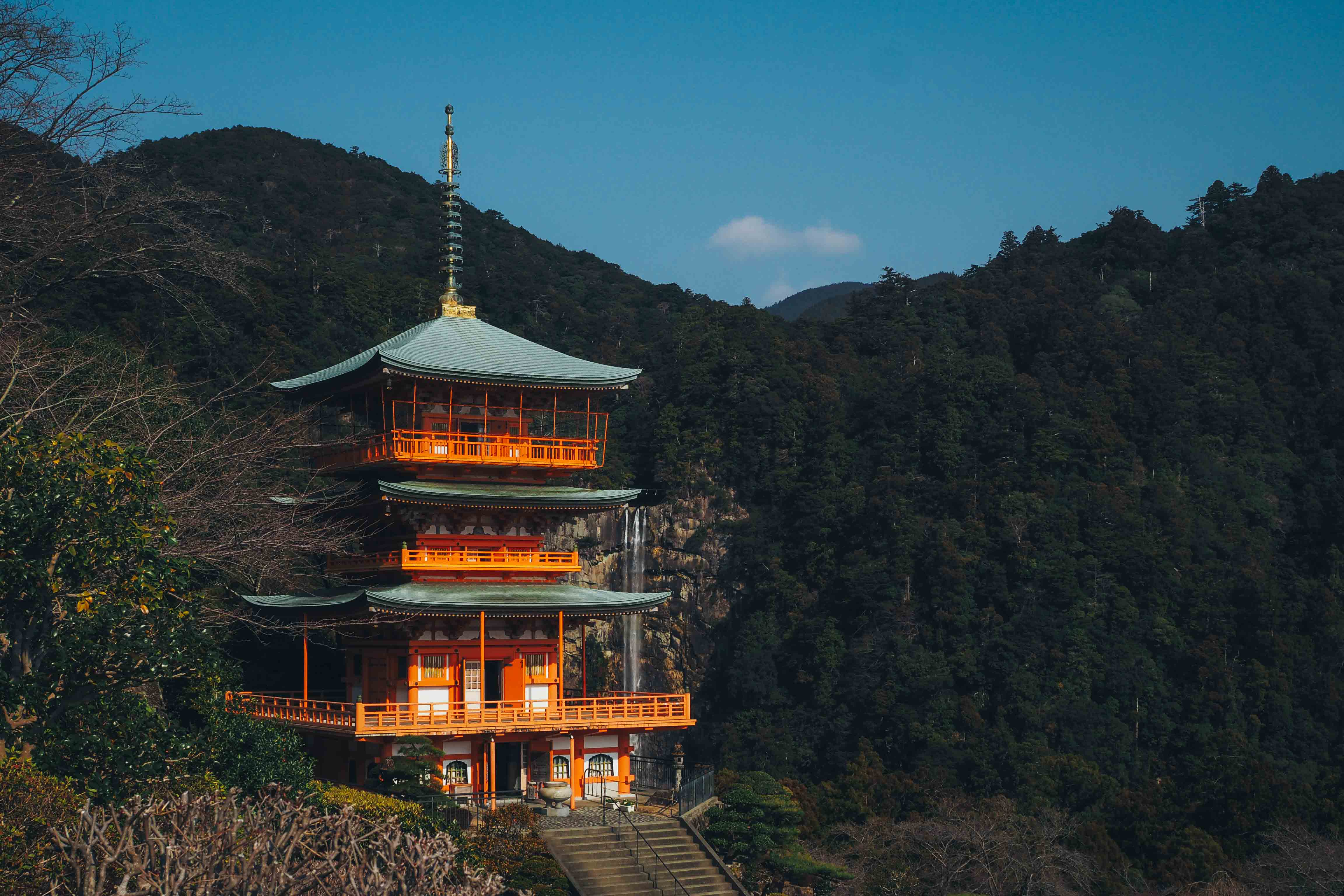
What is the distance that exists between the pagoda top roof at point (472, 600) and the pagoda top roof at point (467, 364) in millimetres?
4321

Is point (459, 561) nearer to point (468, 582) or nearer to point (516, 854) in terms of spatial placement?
point (468, 582)

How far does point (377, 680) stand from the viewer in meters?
30.5

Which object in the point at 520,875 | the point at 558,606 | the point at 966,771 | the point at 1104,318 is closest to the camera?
the point at 520,875

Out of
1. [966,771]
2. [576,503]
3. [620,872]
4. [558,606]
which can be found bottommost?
[966,771]

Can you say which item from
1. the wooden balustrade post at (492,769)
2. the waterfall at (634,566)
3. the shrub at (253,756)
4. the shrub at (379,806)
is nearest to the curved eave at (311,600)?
the shrub at (253,756)

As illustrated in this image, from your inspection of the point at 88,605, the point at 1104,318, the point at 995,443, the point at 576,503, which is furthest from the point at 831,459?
the point at 88,605

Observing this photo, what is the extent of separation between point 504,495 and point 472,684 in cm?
402

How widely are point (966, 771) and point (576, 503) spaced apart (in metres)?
24.0

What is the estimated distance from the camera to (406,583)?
29984 millimetres

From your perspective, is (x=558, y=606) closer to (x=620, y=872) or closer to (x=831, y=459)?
(x=620, y=872)

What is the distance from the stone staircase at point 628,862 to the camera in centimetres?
2455

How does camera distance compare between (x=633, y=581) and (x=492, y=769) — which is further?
(x=633, y=581)

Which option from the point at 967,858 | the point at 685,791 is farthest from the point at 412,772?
the point at 967,858

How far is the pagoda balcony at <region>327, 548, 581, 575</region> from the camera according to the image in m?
29.8
